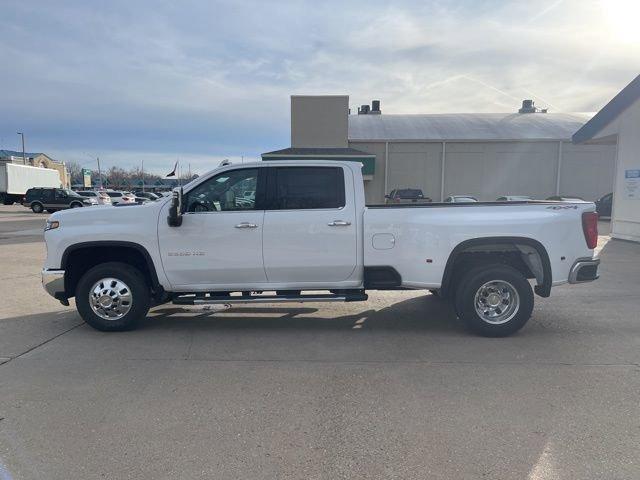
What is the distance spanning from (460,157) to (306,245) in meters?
29.4

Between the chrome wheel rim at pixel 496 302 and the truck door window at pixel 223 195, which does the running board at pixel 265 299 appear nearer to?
the truck door window at pixel 223 195

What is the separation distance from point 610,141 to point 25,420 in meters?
18.7

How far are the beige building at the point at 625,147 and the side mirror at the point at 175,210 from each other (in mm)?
13974

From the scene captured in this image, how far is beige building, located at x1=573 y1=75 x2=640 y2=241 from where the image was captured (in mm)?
13930

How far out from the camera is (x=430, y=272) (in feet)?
17.5

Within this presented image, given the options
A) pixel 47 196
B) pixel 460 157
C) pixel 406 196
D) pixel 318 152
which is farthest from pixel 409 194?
pixel 47 196

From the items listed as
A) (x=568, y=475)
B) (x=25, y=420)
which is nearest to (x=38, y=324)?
(x=25, y=420)

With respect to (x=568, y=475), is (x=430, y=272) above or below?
above

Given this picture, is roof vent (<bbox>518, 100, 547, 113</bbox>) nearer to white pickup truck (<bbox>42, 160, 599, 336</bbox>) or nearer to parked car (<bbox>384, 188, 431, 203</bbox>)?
parked car (<bbox>384, 188, 431, 203</bbox>)

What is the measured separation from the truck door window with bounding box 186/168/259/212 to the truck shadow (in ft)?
5.18

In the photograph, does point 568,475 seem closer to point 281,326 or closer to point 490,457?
point 490,457

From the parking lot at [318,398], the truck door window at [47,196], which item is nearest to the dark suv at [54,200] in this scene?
the truck door window at [47,196]

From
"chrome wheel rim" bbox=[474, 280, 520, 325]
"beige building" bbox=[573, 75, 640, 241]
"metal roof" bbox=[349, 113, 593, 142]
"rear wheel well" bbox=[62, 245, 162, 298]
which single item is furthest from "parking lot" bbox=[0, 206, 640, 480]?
"metal roof" bbox=[349, 113, 593, 142]

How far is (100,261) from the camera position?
222 inches
